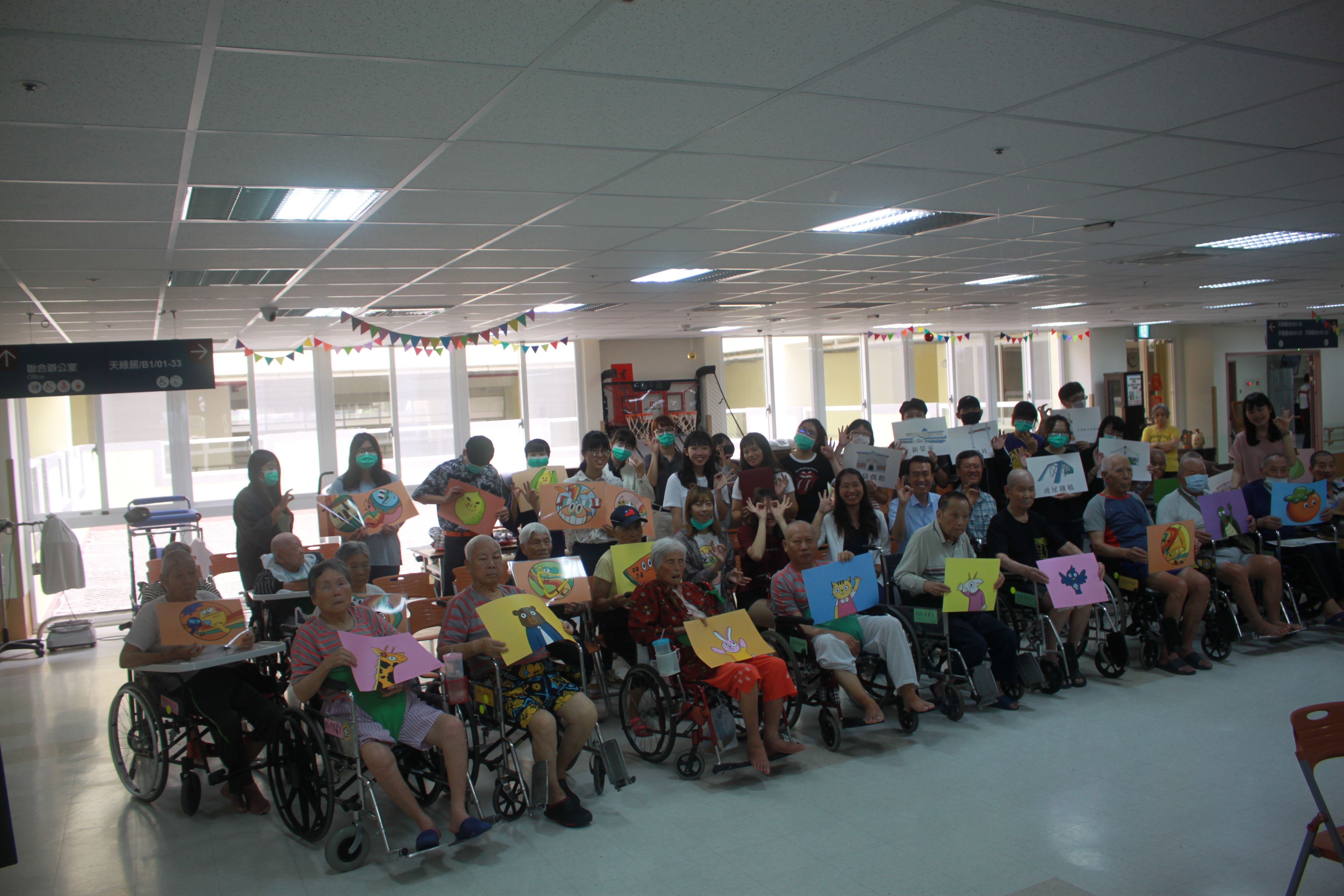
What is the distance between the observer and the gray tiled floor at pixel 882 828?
Answer: 10.9ft

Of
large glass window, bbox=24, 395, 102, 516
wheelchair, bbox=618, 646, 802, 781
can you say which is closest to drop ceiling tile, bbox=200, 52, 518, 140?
wheelchair, bbox=618, 646, 802, 781

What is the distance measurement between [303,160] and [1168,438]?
8.90 metres

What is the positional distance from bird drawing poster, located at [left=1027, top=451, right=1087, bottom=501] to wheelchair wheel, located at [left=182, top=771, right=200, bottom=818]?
5292 millimetres

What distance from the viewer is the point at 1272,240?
7.17 meters

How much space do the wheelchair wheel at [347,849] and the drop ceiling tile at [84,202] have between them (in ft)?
8.84

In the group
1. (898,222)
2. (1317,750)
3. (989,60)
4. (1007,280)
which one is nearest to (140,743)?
(989,60)

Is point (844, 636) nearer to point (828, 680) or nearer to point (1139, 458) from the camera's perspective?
point (828, 680)

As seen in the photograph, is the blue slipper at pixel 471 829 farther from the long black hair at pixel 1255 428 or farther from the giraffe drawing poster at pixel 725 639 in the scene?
the long black hair at pixel 1255 428

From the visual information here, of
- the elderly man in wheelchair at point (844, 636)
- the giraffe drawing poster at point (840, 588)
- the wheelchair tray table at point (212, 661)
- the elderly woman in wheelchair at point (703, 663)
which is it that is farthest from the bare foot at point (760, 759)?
the wheelchair tray table at point (212, 661)

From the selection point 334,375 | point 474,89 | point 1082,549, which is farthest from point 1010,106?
point 334,375

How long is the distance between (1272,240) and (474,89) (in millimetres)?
7068

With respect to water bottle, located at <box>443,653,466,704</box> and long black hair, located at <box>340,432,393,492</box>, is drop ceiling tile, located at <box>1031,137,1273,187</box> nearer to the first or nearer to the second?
water bottle, located at <box>443,653,466,704</box>

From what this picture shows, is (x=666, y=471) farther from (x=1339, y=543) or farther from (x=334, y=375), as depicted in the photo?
(x=334, y=375)

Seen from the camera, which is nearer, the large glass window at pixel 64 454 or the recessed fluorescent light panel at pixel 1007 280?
the recessed fluorescent light panel at pixel 1007 280
